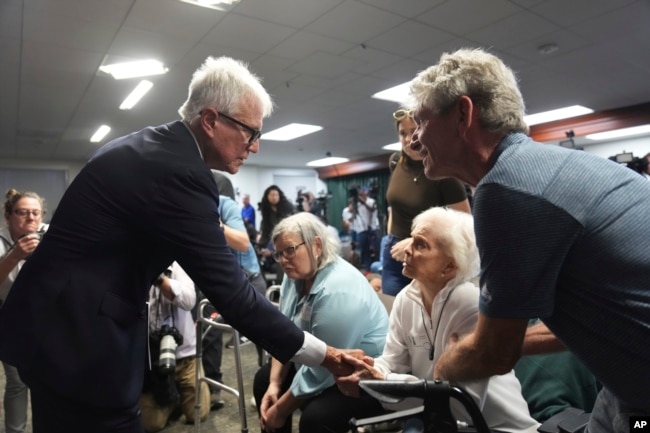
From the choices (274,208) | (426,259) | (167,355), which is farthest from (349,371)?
(274,208)

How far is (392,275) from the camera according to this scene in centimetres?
220

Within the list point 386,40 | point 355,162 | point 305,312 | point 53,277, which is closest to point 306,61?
point 386,40

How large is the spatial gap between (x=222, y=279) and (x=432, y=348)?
0.71 meters

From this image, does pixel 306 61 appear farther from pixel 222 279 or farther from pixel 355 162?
pixel 355 162

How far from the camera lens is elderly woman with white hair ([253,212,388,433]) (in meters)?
1.58

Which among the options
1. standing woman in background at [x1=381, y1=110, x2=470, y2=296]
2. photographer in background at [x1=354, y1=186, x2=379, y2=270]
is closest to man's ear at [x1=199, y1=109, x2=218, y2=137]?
standing woman in background at [x1=381, y1=110, x2=470, y2=296]

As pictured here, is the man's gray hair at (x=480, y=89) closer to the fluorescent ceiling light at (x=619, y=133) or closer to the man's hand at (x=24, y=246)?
the man's hand at (x=24, y=246)

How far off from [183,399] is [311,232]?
1.55 m

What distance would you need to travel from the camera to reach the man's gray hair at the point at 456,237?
135 cm

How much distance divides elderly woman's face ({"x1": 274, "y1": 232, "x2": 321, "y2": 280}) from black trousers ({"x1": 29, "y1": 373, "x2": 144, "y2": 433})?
92cm

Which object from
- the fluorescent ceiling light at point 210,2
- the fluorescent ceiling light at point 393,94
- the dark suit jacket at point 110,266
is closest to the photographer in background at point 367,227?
the fluorescent ceiling light at point 393,94

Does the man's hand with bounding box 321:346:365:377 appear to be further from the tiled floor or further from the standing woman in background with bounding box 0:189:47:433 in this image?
the standing woman in background with bounding box 0:189:47:433

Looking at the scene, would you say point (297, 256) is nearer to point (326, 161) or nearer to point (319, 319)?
point (319, 319)

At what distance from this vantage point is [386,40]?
146 inches
